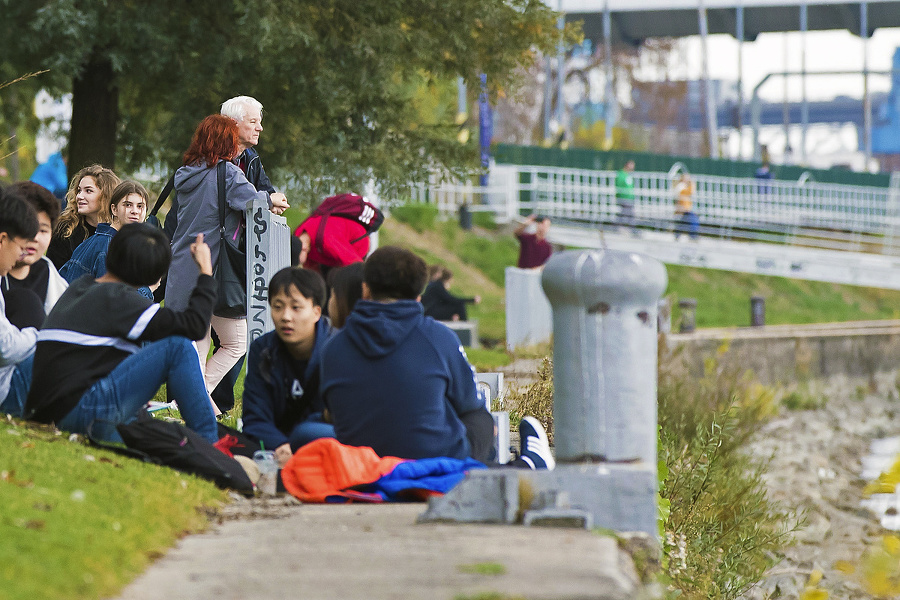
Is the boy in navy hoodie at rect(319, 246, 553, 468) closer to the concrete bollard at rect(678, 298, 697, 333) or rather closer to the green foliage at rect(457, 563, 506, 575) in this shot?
the green foliage at rect(457, 563, 506, 575)

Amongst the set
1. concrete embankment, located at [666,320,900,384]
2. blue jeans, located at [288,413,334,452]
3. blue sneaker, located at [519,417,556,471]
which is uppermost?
blue jeans, located at [288,413,334,452]

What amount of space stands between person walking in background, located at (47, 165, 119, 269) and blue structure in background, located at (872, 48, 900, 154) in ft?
166

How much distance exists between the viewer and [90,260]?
22.5 feet

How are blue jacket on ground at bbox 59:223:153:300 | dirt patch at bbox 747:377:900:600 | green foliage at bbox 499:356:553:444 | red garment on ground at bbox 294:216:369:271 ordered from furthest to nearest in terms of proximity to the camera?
dirt patch at bbox 747:377:900:600, red garment on ground at bbox 294:216:369:271, green foliage at bbox 499:356:553:444, blue jacket on ground at bbox 59:223:153:300

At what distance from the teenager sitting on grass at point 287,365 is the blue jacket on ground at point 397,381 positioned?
49cm

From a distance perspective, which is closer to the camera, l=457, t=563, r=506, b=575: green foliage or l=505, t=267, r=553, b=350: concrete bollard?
l=457, t=563, r=506, b=575: green foliage

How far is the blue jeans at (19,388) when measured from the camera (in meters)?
5.40

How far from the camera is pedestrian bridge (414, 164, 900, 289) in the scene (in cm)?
2553

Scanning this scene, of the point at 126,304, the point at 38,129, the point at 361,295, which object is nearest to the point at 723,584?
the point at 361,295

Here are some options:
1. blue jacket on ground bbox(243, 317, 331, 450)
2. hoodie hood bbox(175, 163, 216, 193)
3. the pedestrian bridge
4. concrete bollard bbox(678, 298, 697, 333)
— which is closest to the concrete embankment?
concrete bollard bbox(678, 298, 697, 333)

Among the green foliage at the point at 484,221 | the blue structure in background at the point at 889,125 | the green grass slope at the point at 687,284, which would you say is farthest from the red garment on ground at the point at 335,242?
the blue structure in background at the point at 889,125

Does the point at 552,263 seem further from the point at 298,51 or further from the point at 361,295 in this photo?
the point at 298,51

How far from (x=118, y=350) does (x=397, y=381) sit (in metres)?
1.27

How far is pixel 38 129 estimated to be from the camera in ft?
50.3
